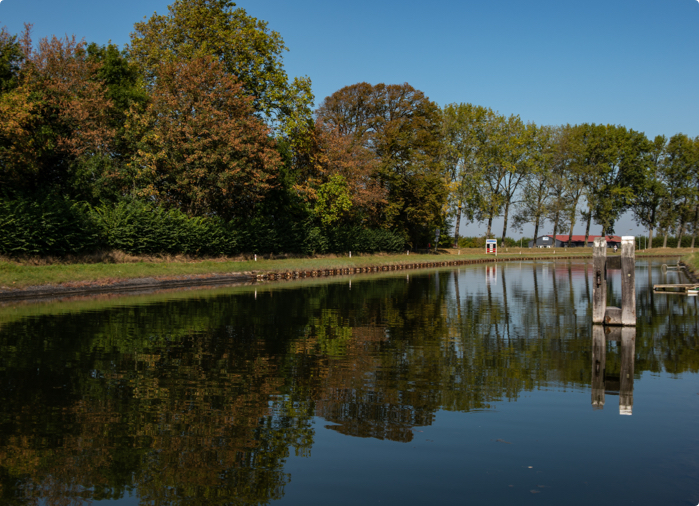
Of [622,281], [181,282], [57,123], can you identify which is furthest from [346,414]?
[57,123]

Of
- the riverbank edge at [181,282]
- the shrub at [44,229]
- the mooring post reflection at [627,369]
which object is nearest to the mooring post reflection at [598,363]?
the mooring post reflection at [627,369]

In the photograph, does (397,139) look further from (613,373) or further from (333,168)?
(613,373)

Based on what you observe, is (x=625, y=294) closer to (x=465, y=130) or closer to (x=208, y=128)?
(x=208, y=128)

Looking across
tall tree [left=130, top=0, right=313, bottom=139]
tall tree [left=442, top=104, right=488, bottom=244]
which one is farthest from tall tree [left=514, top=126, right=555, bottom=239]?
tall tree [left=130, top=0, right=313, bottom=139]

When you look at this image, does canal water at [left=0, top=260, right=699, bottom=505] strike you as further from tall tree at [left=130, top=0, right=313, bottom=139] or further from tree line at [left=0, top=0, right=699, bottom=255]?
tall tree at [left=130, top=0, right=313, bottom=139]

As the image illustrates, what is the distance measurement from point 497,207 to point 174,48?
55141 mm

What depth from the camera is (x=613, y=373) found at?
9797mm

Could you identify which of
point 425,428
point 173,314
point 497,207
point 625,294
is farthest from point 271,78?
point 497,207

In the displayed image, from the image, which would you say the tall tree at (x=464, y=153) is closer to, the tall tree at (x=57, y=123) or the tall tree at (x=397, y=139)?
the tall tree at (x=397, y=139)

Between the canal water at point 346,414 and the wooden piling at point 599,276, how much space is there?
0.82 meters

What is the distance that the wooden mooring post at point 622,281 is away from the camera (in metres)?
13.8

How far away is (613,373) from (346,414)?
16.4 feet

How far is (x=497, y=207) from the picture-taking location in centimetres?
8744

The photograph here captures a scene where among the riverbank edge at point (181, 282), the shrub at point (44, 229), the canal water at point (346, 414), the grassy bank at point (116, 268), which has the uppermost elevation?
the shrub at point (44, 229)
